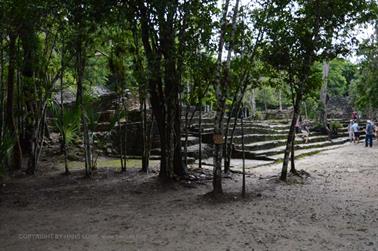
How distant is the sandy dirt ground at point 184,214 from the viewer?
15.6 ft

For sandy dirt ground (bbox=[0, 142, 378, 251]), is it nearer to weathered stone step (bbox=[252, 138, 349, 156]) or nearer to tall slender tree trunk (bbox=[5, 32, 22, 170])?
tall slender tree trunk (bbox=[5, 32, 22, 170])

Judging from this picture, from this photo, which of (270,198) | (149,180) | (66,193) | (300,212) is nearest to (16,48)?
(66,193)

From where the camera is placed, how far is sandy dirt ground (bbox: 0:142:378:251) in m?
4.77

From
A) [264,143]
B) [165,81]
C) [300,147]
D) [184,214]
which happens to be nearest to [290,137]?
[165,81]

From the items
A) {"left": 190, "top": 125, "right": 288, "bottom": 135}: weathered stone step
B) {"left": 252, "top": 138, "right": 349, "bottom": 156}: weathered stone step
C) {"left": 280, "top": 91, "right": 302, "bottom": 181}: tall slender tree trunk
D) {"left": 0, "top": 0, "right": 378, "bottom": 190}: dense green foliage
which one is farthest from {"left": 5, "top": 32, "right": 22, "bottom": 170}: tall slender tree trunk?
{"left": 252, "top": 138, "right": 349, "bottom": 156}: weathered stone step

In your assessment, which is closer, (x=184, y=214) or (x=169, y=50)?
(x=184, y=214)

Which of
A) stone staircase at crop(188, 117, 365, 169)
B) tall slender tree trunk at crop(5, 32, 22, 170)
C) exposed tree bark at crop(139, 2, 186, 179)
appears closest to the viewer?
exposed tree bark at crop(139, 2, 186, 179)

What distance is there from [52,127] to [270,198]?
1084 cm

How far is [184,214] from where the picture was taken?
6160 mm

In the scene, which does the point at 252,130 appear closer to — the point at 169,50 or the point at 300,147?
the point at 300,147

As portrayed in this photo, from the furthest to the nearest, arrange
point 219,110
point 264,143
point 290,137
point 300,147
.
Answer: point 300,147 → point 264,143 → point 290,137 → point 219,110

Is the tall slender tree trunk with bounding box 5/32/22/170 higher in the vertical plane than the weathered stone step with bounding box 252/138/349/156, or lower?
higher

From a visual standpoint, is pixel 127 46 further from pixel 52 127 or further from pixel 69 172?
pixel 52 127

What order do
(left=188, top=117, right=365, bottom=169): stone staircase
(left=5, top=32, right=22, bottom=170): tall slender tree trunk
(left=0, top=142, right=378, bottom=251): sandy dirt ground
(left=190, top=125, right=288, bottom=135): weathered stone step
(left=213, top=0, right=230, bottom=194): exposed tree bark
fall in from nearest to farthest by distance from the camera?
(left=0, top=142, right=378, bottom=251): sandy dirt ground
(left=213, top=0, right=230, bottom=194): exposed tree bark
(left=5, top=32, right=22, bottom=170): tall slender tree trunk
(left=188, top=117, right=365, bottom=169): stone staircase
(left=190, top=125, right=288, bottom=135): weathered stone step
